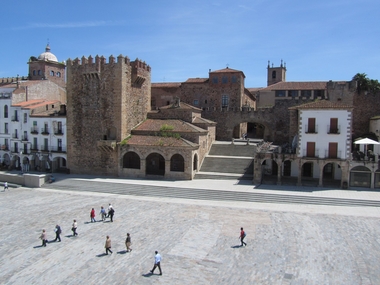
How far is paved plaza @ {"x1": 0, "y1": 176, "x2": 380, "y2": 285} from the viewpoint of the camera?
44.4ft

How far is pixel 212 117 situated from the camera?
138 feet

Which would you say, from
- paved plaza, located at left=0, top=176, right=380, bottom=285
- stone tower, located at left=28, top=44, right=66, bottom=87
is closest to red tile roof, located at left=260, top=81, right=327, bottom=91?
paved plaza, located at left=0, top=176, right=380, bottom=285

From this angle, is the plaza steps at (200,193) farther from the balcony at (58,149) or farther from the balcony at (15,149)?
the balcony at (15,149)

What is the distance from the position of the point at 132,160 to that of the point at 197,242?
18.9 m

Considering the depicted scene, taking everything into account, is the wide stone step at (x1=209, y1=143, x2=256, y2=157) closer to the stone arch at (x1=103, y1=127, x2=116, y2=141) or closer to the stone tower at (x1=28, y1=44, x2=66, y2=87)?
the stone arch at (x1=103, y1=127, x2=116, y2=141)

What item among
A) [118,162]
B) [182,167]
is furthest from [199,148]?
[118,162]

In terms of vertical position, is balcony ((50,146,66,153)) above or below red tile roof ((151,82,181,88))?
below

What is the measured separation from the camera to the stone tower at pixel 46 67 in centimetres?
5500

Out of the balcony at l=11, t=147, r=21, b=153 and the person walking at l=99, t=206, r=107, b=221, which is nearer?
the person walking at l=99, t=206, r=107, b=221

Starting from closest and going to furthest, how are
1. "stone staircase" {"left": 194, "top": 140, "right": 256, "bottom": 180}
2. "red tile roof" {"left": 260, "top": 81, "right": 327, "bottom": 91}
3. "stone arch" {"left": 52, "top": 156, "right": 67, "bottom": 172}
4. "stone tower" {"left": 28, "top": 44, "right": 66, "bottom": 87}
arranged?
"stone staircase" {"left": 194, "top": 140, "right": 256, "bottom": 180}
"stone arch" {"left": 52, "top": 156, "right": 67, "bottom": 172}
"red tile roof" {"left": 260, "top": 81, "right": 327, "bottom": 91}
"stone tower" {"left": 28, "top": 44, "right": 66, "bottom": 87}

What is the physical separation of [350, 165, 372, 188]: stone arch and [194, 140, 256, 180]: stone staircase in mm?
8018

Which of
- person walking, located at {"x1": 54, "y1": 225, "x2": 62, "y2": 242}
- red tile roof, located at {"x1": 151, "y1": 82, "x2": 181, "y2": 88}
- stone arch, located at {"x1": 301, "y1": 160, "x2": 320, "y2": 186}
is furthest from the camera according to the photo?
red tile roof, located at {"x1": 151, "y1": 82, "x2": 181, "y2": 88}

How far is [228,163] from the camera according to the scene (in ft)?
106

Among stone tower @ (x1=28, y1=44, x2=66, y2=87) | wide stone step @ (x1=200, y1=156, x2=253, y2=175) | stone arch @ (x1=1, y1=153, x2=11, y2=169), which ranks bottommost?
stone arch @ (x1=1, y1=153, x2=11, y2=169)
